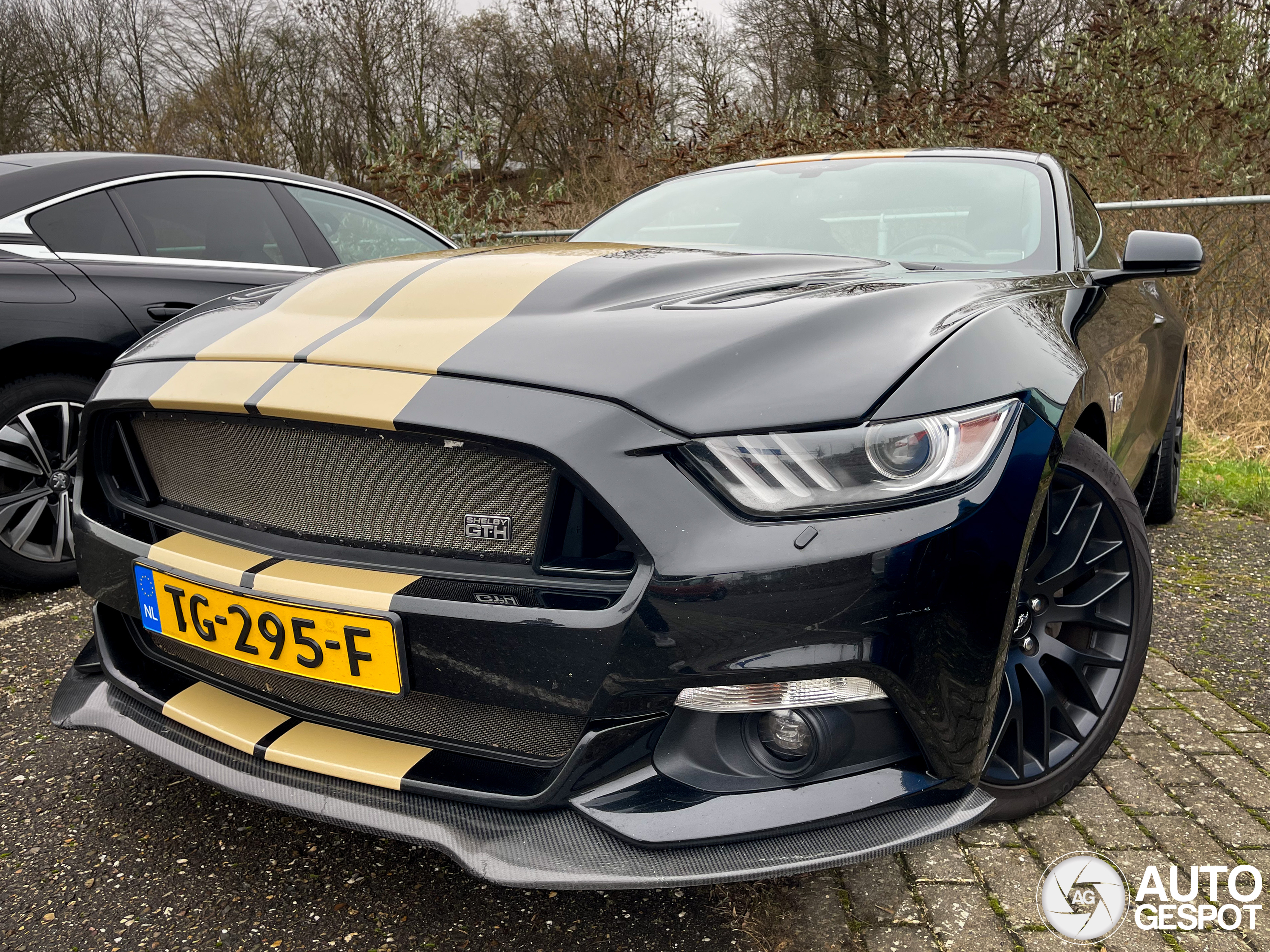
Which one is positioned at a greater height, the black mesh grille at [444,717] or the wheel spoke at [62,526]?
the black mesh grille at [444,717]

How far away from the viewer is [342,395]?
56.5 inches

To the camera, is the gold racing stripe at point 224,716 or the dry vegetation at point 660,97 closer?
the gold racing stripe at point 224,716

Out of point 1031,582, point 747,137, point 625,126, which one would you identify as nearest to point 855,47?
point 625,126

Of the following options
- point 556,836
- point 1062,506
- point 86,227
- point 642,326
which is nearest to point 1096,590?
point 1062,506

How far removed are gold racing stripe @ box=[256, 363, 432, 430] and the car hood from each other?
1.0 inches

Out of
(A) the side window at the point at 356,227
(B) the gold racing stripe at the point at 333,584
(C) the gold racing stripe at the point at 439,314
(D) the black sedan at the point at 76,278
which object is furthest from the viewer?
(A) the side window at the point at 356,227

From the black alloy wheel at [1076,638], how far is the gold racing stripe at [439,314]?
1044 mm

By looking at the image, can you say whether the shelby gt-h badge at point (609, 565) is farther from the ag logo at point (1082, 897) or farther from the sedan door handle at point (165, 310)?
the sedan door handle at point (165, 310)

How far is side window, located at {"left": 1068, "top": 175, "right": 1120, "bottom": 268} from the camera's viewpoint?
2.70m

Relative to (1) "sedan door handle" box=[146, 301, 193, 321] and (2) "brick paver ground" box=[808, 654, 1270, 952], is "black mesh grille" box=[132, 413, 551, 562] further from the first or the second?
(1) "sedan door handle" box=[146, 301, 193, 321]

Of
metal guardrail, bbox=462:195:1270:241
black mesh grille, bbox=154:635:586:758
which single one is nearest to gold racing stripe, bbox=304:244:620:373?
black mesh grille, bbox=154:635:586:758

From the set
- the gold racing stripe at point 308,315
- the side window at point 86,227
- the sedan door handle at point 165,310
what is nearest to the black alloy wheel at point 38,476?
the sedan door handle at point 165,310

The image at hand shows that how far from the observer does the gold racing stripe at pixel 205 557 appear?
1.50 metres

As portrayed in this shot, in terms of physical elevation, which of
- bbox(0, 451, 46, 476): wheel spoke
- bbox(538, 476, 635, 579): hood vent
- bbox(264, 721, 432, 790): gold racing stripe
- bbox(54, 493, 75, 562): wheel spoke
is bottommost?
bbox(54, 493, 75, 562): wheel spoke
